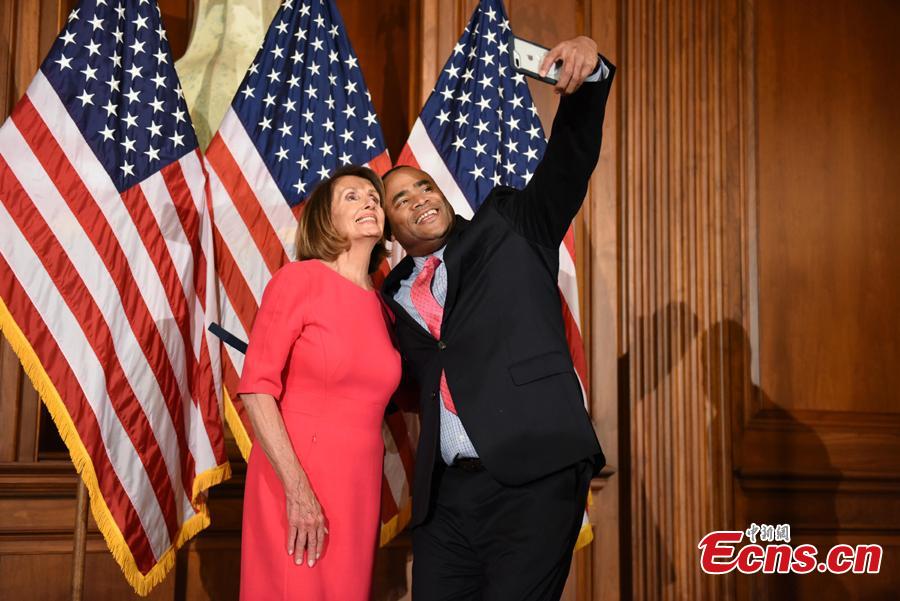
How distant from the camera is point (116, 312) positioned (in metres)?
2.95

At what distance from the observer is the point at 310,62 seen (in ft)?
11.5

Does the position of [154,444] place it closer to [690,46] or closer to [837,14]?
[690,46]

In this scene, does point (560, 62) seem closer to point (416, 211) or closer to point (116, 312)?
point (416, 211)

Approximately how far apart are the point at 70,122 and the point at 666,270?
8.03 ft

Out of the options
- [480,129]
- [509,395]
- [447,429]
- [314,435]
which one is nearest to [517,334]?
[509,395]

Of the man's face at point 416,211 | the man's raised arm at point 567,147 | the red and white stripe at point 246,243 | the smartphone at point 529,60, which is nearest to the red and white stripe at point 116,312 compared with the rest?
the red and white stripe at point 246,243

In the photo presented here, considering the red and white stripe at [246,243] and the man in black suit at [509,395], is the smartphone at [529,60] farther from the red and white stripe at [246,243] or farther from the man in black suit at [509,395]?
the red and white stripe at [246,243]

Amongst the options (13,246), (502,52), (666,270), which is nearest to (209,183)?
(13,246)

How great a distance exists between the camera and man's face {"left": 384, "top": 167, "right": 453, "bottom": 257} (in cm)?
270

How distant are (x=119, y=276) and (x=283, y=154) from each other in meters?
0.77

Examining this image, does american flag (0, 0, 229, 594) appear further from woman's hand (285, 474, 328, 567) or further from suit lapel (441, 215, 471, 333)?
suit lapel (441, 215, 471, 333)

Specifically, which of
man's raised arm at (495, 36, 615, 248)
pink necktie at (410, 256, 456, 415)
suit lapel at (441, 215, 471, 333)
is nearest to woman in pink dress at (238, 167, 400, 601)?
pink necktie at (410, 256, 456, 415)

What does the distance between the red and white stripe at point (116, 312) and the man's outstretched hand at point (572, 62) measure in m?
1.53

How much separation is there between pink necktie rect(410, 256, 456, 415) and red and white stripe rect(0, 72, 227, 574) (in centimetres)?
83
